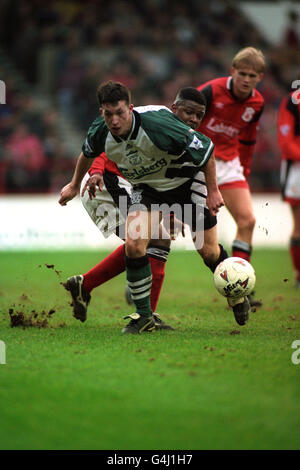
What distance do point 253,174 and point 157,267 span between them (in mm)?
10155

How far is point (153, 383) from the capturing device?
362 cm

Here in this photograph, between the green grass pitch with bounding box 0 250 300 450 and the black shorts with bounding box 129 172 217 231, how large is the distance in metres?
0.78

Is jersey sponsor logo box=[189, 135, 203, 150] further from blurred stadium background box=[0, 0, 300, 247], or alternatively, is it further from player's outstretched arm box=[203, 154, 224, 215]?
blurred stadium background box=[0, 0, 300, 247]

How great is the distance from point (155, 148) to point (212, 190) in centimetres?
48

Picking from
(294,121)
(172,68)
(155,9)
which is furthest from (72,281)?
(155,9)

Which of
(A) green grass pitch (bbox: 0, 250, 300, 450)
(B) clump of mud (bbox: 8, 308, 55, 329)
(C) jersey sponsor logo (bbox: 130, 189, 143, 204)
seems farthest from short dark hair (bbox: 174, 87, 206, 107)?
(B) clump of mud (bbox: 8, 308, 55, 329)

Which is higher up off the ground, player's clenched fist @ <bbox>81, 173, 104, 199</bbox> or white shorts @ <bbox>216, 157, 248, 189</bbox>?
white shorts @ <bbox>216, 157, 248, 189</bbox>

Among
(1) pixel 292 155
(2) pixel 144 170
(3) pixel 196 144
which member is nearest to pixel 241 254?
(2) pixel 144 170

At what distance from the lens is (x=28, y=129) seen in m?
14.7

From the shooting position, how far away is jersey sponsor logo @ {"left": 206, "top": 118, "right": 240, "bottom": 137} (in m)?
6.52

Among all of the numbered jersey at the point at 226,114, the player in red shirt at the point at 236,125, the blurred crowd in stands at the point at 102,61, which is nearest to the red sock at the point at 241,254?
the player in red shirt at the point at 236,125

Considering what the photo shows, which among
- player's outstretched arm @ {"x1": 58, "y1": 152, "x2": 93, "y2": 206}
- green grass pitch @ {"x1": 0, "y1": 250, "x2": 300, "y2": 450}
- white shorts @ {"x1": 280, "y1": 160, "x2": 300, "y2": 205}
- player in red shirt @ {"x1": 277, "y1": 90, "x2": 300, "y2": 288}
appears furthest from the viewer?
white shorts @ {"x1": 280, "y1": 160, "x2": 300, "y2": 205}

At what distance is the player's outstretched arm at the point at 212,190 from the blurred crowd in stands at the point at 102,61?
30.0 feet

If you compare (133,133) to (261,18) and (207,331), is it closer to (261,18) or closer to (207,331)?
(207,331)
